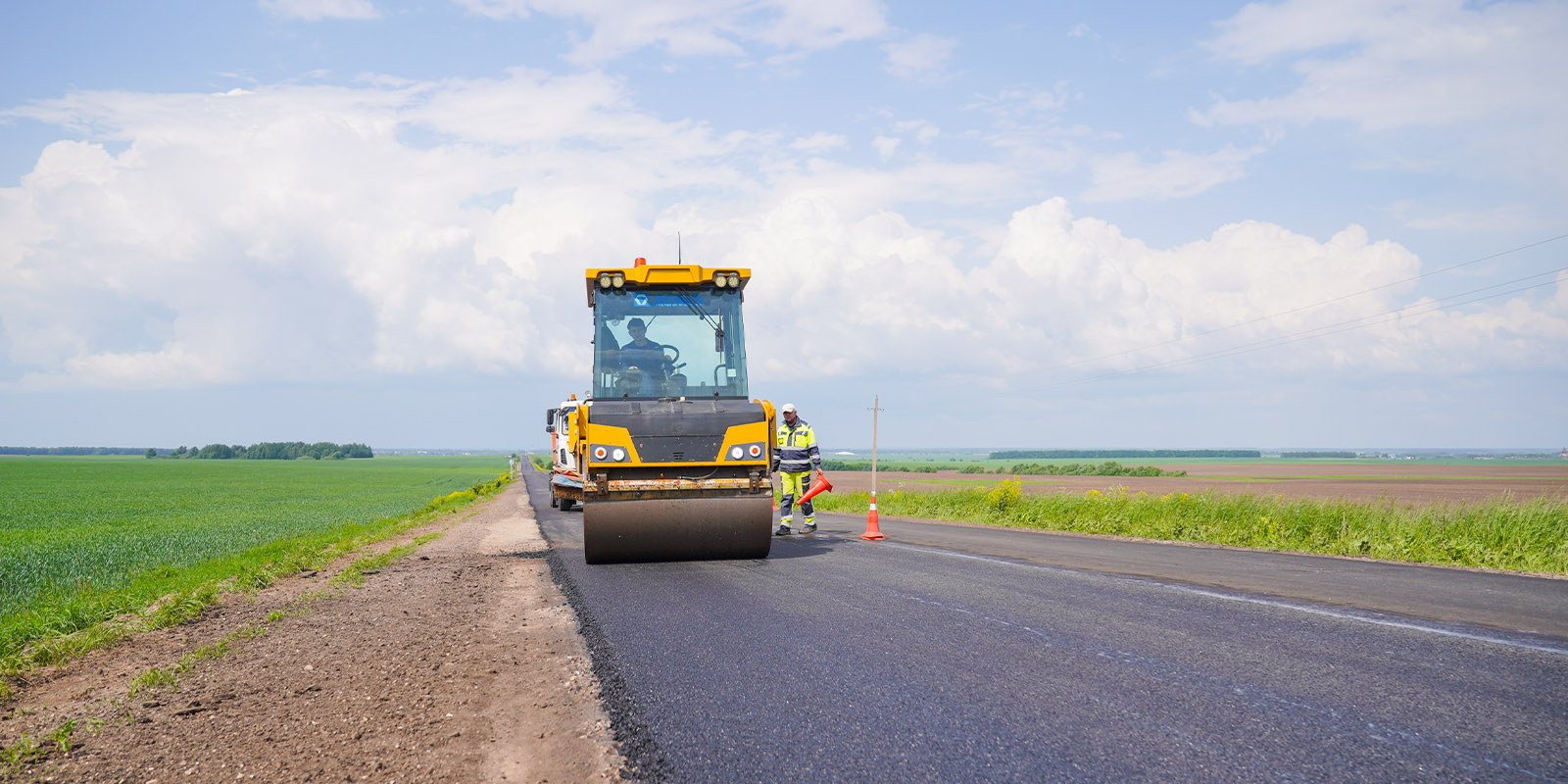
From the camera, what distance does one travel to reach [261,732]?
14.1 feet

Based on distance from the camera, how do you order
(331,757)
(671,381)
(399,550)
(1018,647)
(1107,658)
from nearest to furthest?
(331,757)
(1107,658)
(1018,647)
(671,381)
(399,550)

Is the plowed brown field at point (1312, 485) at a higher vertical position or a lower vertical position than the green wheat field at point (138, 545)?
lower

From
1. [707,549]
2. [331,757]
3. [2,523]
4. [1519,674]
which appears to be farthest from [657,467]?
[2,523]

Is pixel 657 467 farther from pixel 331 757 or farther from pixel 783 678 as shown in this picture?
pixel 331 757

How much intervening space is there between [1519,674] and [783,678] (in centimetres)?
367

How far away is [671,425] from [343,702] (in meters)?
5.13

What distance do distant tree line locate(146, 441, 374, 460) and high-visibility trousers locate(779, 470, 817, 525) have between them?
16120 cm

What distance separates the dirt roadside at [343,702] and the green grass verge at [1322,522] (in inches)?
395

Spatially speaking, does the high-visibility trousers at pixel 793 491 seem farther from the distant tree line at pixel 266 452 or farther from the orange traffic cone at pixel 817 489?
the distant tree line at pixel 266 452

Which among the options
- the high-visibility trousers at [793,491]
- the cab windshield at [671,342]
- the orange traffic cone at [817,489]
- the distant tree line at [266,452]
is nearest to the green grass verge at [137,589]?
the cab windshield at [671,342]

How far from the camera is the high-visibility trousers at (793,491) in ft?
44.2

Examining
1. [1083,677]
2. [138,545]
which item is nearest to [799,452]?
[1083,677]

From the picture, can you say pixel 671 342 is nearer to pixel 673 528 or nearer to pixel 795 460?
pixel 673 528

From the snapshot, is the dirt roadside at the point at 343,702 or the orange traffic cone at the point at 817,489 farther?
the orange traffic cone at the point at 817,489
